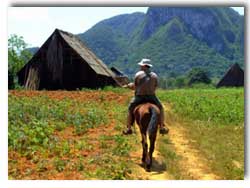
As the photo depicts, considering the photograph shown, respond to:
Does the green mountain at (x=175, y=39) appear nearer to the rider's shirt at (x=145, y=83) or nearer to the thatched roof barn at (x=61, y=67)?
the rider's shirt at (x=145, y=83)

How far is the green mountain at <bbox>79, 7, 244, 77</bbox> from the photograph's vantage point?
1084cm

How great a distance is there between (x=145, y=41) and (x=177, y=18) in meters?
1.42

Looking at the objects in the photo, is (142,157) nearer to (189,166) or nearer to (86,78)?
(189,166)

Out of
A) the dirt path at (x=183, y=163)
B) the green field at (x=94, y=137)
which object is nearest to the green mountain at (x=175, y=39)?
the green field at (x=94, y=137)

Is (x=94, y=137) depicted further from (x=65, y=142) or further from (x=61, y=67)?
(x=61, y=67)

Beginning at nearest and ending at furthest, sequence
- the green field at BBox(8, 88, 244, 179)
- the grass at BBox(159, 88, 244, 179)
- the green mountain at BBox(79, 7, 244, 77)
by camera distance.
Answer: the green field at BBox(8, 88, 244, 179), the grass at BBox(159, 88, 244, 179), the green mountain at BBox(79, 7, 244, 77)

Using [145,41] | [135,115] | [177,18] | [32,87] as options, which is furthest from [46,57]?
[135,115]

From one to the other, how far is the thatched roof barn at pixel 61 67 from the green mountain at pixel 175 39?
2.72 meters

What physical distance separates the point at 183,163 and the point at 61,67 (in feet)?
27.3

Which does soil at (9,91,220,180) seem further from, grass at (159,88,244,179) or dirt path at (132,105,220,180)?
grass at (159,88,244,179)

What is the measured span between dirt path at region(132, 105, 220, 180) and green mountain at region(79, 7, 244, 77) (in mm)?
1351

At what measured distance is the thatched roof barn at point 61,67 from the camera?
17.3 metres

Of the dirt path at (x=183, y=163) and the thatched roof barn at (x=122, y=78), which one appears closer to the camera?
the dirt path at (x=183, y=163)

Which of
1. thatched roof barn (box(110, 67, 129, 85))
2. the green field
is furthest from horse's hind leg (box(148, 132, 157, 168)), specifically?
thatched roof barn (box(110, 67, 129, 85))
